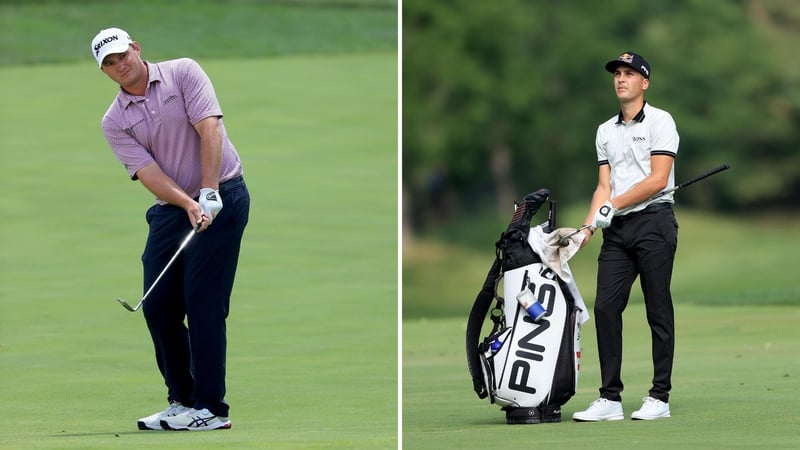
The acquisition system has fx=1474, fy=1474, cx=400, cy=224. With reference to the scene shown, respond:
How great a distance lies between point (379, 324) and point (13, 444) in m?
3.92

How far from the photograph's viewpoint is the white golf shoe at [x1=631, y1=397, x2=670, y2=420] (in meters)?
5.93

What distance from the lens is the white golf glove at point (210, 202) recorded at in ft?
18.4

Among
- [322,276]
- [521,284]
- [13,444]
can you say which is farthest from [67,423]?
[322,276]

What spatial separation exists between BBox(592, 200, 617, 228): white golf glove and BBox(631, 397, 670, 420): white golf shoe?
29.1 inches

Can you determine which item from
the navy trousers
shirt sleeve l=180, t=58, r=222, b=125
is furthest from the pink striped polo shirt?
the navy trousers

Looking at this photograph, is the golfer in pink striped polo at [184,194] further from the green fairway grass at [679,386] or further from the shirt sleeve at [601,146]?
the shirt sleeve at [601,146]

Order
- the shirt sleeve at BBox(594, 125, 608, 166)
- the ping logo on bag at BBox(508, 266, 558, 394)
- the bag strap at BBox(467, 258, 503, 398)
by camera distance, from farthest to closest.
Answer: the shirt sleeve at BBox(594, 125, 608, 166)
the bag strap at BBox(467, 258, 503, 398)
the ping logo on bag at BBox(508, 266, 558, 394)

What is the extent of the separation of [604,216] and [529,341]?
1.97 ft

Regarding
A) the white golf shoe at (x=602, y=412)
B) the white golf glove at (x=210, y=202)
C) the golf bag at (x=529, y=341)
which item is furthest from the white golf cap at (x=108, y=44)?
the white golf shoe at (x=602, y=412)

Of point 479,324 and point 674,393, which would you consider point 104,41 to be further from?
point 674,393

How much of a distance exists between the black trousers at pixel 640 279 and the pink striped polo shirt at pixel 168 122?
1661mm

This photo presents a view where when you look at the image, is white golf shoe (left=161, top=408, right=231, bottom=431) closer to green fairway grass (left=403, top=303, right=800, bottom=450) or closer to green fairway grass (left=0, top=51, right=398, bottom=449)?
green fairway grass (left=0, top=51, right=398, bottom=449)

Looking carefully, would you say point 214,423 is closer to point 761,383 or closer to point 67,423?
point 67,423

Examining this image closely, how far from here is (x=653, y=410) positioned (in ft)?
19.5
